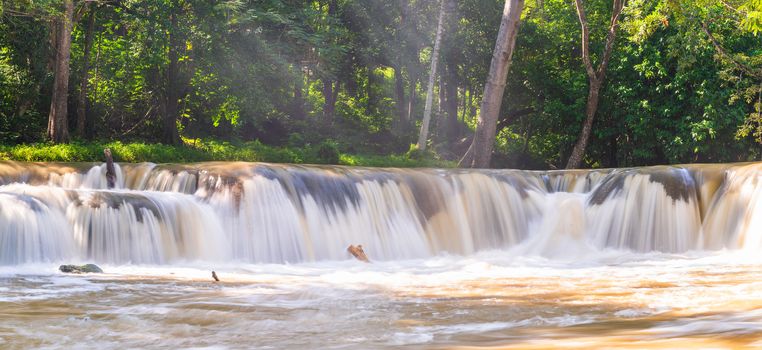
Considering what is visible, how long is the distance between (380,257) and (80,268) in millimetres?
6379

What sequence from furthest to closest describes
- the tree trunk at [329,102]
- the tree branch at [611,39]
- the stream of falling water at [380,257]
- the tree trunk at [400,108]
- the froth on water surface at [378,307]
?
the tree trunk at [400,108]
the tree trunk at [329,102]
the tree branch at [611,39]
the stream of falling water at [380,257]
the froth on water surface at [378,307]

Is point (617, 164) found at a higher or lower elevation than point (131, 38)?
lower

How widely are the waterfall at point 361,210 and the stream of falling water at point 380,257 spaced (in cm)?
4

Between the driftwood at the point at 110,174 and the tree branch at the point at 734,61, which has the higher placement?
the tree branch at the point at 734,61

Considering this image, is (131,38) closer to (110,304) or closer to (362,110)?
(362,110)

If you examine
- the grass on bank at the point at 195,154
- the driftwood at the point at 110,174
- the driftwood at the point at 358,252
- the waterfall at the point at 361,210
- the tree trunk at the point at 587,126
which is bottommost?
the driftwood at the point at 358,252

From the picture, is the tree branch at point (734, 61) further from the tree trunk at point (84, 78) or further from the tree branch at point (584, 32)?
the tree trunk at point (84, 78)

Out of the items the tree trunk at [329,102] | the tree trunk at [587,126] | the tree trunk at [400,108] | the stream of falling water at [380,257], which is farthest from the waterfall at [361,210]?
the tree trunk at [400,108]

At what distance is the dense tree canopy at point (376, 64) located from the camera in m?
26.3

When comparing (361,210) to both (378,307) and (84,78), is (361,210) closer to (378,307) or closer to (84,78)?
(378,307)

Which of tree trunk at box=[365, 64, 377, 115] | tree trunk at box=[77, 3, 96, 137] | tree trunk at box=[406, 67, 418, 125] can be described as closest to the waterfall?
tree trunk at box=[77, 3, 96, 137]

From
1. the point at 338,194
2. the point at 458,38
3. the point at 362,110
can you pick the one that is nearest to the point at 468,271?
the point at 338,194

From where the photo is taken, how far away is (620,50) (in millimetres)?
30547

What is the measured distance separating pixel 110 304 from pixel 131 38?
68.8 feet
